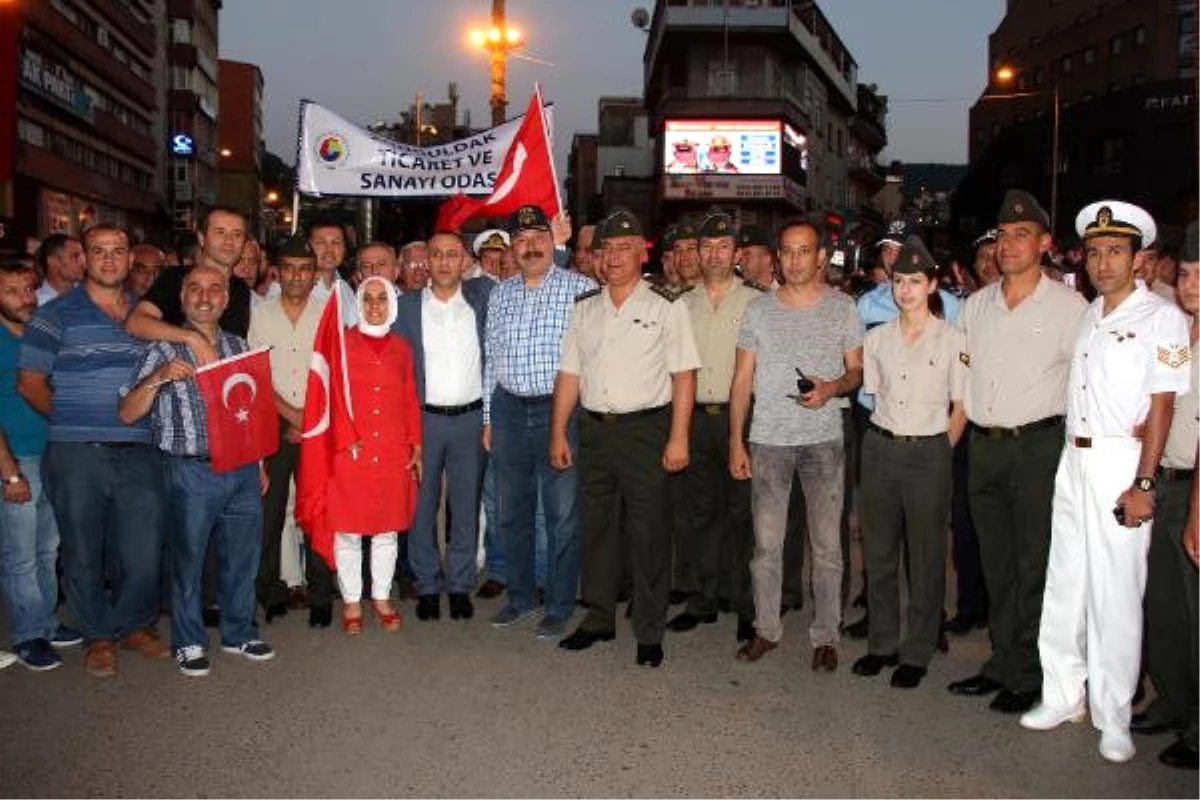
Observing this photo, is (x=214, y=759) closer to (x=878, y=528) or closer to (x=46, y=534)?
(x=46, y=534)

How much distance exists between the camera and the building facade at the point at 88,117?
41812mm

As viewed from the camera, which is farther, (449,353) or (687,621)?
(449,353)

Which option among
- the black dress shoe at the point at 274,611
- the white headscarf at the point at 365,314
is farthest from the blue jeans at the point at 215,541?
the white headscarf at the point at 365,314

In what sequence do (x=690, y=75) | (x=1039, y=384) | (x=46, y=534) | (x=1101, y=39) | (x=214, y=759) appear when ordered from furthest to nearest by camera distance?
(x=1101, y=39) → (x=690, y=75) → (x=46, y=534) → (x=1039, y=384) → (x=214, y=759)

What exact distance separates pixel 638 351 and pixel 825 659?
78.5 inches

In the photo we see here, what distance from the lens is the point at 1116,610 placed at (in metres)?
4.75

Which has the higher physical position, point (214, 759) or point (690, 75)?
point (690, 75)

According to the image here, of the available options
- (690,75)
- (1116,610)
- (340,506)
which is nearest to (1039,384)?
(1116,610)

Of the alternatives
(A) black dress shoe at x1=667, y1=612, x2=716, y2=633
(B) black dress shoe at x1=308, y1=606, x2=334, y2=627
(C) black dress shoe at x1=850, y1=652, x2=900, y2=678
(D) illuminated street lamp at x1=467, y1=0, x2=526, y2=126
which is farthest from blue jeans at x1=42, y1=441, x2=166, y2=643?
(D) illuminated street lamp at x1=467, y1=0, x2=526, y2=126

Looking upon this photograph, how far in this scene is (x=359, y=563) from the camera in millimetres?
6523

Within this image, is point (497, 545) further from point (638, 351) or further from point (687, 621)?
point (638, 351)

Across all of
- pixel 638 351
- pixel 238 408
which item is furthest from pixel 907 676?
pixel 238 408

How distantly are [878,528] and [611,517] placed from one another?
1554mm

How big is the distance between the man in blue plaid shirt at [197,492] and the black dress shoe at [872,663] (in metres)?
3.24
